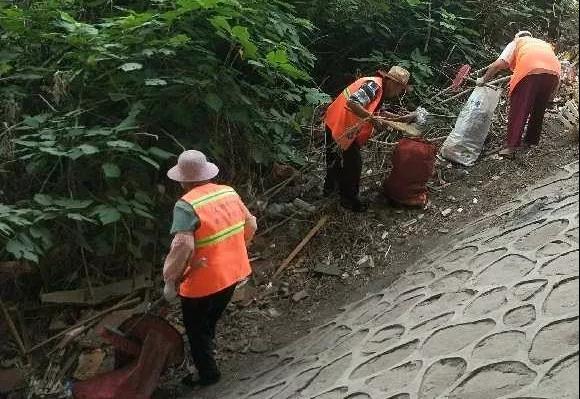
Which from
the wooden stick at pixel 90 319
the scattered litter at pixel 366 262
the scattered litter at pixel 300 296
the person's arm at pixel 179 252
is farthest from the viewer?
the scattered litter at pixel 366 262

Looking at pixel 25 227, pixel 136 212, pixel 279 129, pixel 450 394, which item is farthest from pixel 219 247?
pixel 279 129

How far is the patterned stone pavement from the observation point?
9.56 feet

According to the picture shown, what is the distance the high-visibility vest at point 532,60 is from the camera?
586 cm

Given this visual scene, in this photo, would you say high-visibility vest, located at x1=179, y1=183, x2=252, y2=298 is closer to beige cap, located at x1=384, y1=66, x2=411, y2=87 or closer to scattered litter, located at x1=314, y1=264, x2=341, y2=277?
scattered litter, located at x1=314, y1=264, x2=341, y2=277

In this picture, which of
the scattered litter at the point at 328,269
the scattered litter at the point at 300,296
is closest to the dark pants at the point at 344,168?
the scattered litter at the point at 328,269

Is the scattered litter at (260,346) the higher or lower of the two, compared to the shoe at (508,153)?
lower

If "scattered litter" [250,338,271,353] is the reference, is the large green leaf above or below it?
above

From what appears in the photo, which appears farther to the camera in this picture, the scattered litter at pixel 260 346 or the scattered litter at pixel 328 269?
the scattered litter at pixel 328 269

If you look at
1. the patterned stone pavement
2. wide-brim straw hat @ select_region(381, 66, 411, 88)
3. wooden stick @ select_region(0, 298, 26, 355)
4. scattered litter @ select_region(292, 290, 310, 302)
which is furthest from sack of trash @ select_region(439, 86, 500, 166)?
wooden stick @ select_region(0, 298, 26, 355)

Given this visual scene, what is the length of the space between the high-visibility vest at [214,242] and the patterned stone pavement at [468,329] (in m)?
0.80

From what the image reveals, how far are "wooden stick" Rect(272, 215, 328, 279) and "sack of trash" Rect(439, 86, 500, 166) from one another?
65.5 inches

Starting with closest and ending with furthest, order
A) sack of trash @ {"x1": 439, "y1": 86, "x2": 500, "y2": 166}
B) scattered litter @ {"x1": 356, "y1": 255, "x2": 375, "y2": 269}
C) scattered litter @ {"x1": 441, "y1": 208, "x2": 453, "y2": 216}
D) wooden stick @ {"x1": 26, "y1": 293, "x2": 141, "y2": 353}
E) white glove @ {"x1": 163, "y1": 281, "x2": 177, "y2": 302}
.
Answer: white glove @ {"x1": 163, "y1": 281, "x2": 177, "y2": 302} → wooden stick @ {"x1": 26, "y1": 293, "x2": 141, "y2": 353} → scattered litter @ {"x1": 356, "y1": 255, "x2": 375, "y2": 269} → scattered litter @ {"x1": 441, "y1": 208, "x2": 453, "y2": 216} → sack of trash @ {"x1": 439, "y1": 86, "x2": 500, "y2": 166}

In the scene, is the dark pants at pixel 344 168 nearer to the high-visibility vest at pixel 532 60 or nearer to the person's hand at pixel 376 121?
the person's hand at pixel 376 121

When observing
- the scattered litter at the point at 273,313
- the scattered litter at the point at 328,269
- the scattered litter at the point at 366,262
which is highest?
the scattered litter at the point at 366,262
